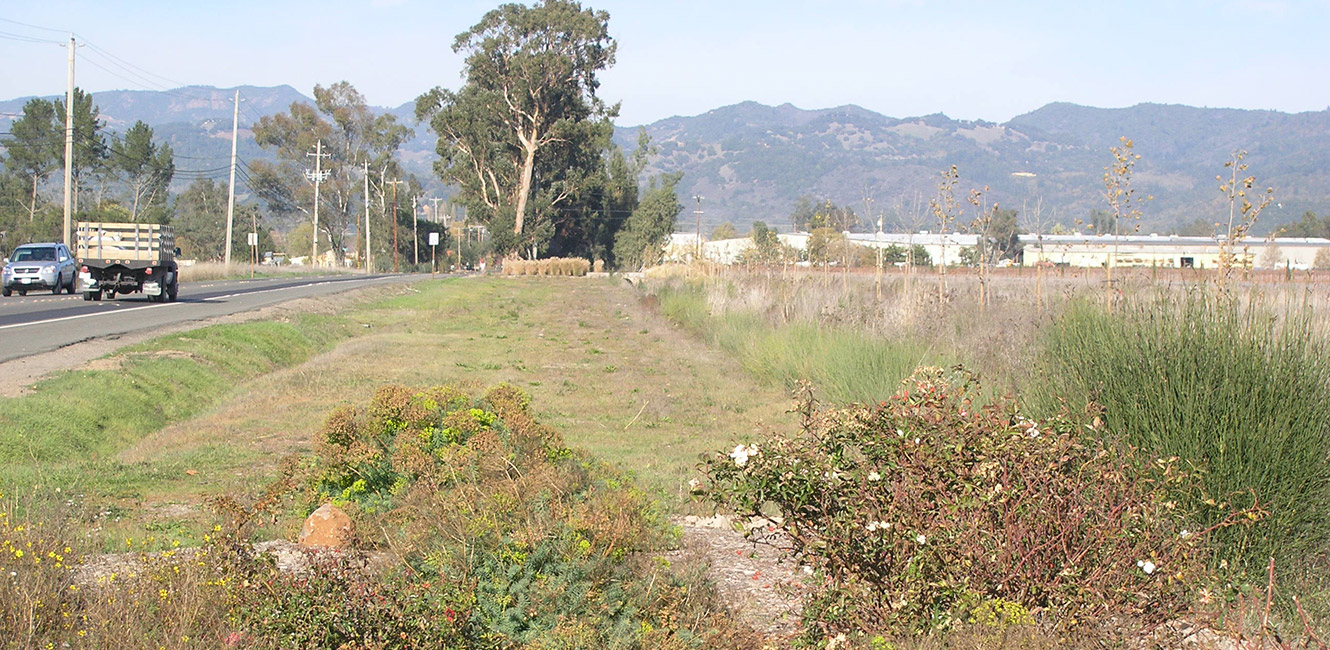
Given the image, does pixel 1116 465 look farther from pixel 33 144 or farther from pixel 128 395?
pixel 33 144

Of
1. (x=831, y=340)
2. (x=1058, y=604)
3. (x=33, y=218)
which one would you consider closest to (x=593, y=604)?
(x=1058, y=604)

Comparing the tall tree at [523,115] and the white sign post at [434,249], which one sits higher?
the tall tree at [523,115]

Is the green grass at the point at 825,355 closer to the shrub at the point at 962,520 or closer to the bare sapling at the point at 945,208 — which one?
the bare sapling at the point at 945,208

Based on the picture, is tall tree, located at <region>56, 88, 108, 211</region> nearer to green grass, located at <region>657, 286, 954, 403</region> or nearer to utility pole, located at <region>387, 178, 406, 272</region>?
utility pole, located at <region>387, 178, 406, 272</region>

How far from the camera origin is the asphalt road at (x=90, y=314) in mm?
17984

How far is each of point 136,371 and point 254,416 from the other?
11.5 ft

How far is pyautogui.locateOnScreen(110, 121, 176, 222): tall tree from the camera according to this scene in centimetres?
8494


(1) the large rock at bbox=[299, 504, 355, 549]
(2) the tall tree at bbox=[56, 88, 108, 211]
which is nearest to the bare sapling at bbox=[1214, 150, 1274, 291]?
(1) the large rock at bbox=[299, 504, 355, 549]

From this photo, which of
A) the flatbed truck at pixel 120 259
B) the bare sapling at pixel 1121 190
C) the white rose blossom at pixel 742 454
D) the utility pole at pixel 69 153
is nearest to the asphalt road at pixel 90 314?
the flatbed truck at pixel 120 259

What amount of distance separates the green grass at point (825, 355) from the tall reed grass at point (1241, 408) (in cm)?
302

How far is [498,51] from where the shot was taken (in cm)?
7400

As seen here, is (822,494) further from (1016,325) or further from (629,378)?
(629,378)

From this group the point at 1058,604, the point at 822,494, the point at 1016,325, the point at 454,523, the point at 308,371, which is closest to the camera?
the point at 1058,604

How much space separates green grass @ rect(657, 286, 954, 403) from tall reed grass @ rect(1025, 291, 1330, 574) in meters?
3.02
